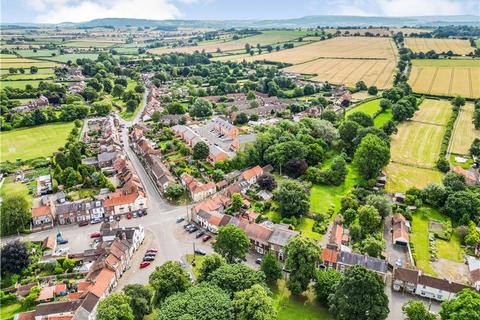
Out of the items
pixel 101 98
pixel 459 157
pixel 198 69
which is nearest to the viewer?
pixel 459 157

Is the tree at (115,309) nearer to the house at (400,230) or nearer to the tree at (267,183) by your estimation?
the tree at (267,183)

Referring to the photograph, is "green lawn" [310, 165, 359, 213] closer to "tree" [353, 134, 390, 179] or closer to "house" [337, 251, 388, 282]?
"tree" [353, 134, 390, 179]

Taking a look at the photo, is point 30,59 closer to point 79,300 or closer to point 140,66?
point 140,66

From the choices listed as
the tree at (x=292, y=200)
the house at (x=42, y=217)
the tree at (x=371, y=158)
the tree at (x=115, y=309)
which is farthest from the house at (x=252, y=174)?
the tree at (x=115, y=309)

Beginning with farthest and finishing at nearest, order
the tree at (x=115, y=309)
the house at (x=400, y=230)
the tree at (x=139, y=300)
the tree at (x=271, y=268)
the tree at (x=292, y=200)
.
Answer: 1. the tree at (x=292, y=200)
2. the house at (x=400, y=230)
3. the tree at (x=271, y=268)
4. the tree at (x=139, y=300)
5. the tree at (x=115, y=309)

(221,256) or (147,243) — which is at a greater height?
(221,256)

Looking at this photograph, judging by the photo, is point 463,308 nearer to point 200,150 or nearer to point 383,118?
point 200,150

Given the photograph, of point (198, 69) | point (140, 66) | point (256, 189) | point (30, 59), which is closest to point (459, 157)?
point (256, 189)
